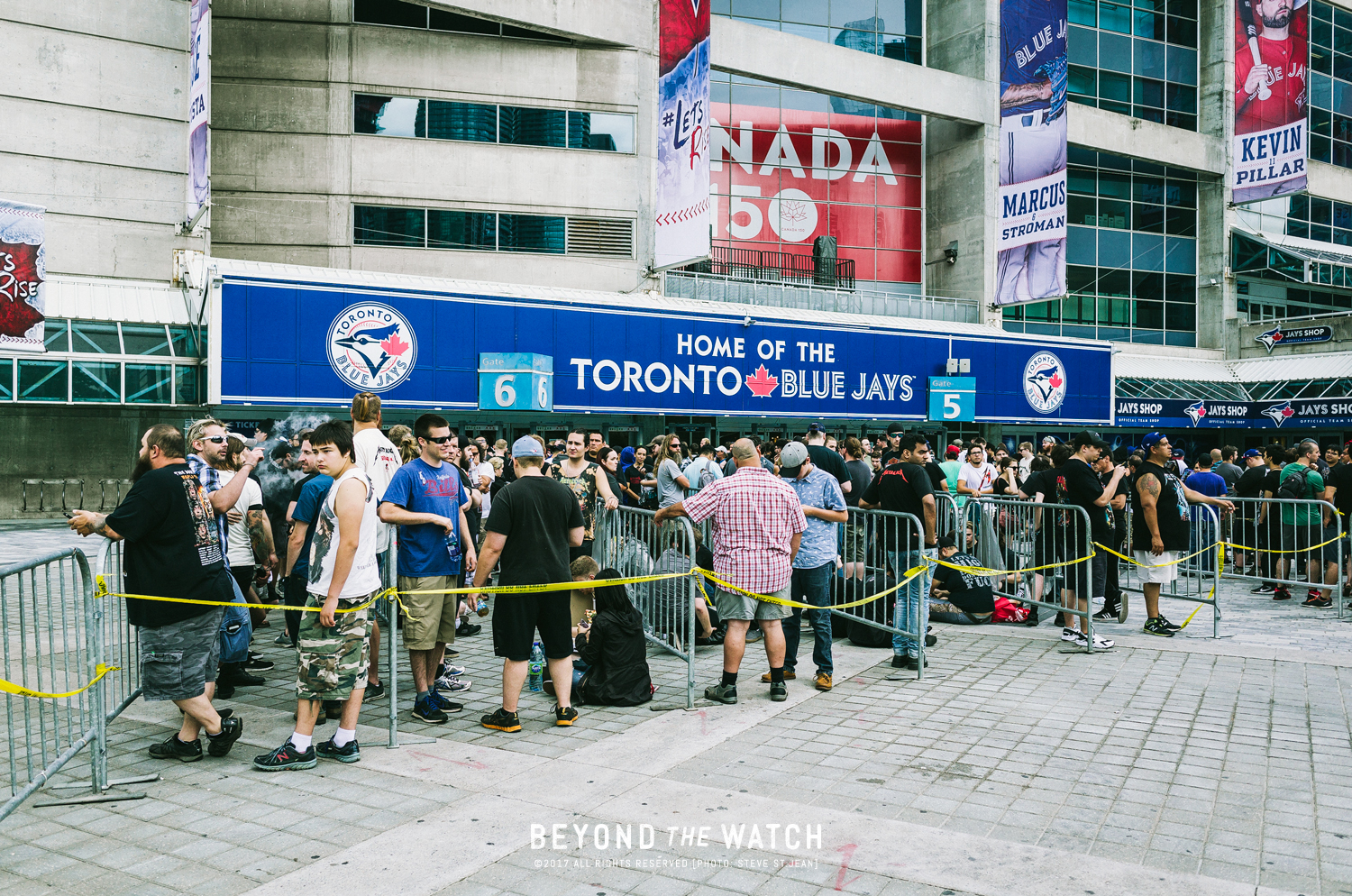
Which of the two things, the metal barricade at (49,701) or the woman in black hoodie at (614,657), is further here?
the woman in black hoodie at (614,657)

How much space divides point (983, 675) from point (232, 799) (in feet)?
19.0

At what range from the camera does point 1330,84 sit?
4006 cm

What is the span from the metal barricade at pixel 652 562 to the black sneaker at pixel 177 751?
138 inches

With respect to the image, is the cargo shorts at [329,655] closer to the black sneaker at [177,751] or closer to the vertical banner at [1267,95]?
the black sneaker at [177,751]

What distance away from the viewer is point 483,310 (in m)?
19.3

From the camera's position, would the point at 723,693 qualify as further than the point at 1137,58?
No

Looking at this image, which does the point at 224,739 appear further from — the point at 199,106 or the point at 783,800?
the point at 199,106

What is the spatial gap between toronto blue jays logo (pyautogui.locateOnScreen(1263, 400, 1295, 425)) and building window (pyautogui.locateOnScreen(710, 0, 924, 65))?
17.3 m

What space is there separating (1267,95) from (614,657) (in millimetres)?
39506

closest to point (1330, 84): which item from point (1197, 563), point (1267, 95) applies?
point (1267, 95)

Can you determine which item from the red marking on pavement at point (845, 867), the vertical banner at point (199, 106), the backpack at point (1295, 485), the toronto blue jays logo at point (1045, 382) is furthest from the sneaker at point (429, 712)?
the toronto blue jays logo at point (1045, 382)

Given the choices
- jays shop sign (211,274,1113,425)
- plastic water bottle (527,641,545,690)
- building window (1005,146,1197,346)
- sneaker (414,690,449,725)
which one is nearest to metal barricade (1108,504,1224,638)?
plastic water bottle (527,641,545,690)

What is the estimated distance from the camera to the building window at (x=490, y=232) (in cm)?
2284

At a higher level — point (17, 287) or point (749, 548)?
point (17, 287)
